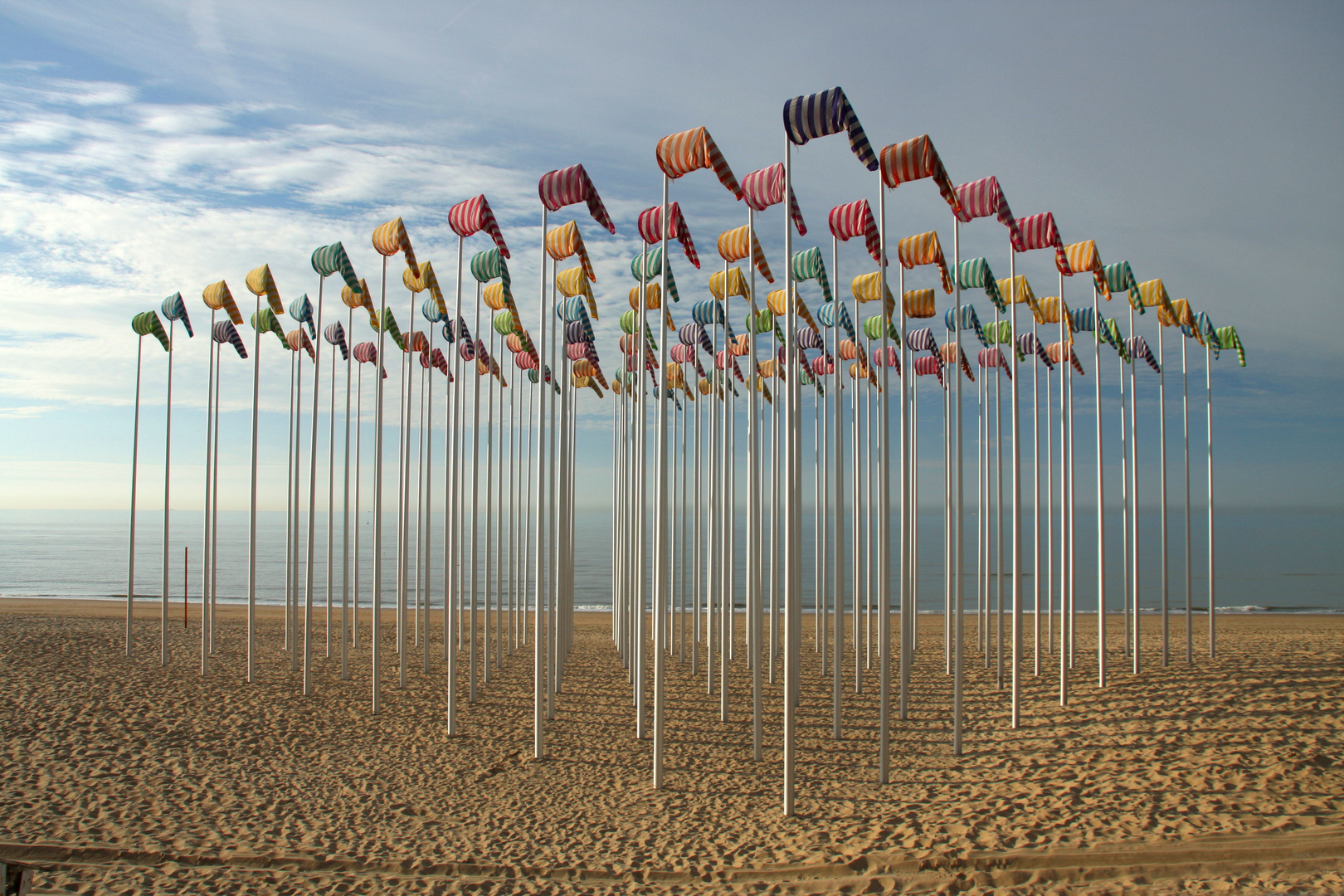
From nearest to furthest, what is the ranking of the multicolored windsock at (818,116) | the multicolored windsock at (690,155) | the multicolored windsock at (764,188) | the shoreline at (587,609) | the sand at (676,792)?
the sand at (676,792), the multicolored windsock at (818,116), the multicolored windsock at (690,155), the multicolored windsock at (764,188), the shoreline at (587,609)

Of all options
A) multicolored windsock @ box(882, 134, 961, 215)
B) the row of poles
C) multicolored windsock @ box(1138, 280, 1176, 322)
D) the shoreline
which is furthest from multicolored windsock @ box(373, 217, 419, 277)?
the shoreline

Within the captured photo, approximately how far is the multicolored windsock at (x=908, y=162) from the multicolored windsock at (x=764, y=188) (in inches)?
36.6

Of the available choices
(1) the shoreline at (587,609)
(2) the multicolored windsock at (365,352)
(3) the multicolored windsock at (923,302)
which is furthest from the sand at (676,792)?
(1) the shoreline at (587,609)

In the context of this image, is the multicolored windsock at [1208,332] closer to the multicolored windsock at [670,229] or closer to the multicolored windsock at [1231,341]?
the multicolored windsock at [1231,341]

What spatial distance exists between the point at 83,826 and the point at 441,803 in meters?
3.04

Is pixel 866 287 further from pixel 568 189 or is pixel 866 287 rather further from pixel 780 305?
pixel 568 189

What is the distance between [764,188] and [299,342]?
8.38 m

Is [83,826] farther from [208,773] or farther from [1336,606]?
[1336,606]

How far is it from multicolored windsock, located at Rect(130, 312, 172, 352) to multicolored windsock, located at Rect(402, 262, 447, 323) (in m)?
5.59

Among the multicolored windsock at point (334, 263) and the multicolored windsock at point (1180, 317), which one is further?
the multicolored windsock at point (1180, 317)

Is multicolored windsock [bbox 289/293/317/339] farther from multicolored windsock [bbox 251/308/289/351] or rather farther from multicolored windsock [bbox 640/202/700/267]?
multicolored windsock [bbox 640/202/700/267]

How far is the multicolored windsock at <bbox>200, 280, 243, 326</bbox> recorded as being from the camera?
12.3 meters

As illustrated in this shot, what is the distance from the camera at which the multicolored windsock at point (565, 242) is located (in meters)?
8.54

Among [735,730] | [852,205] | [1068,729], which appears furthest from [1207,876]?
[852,205]
